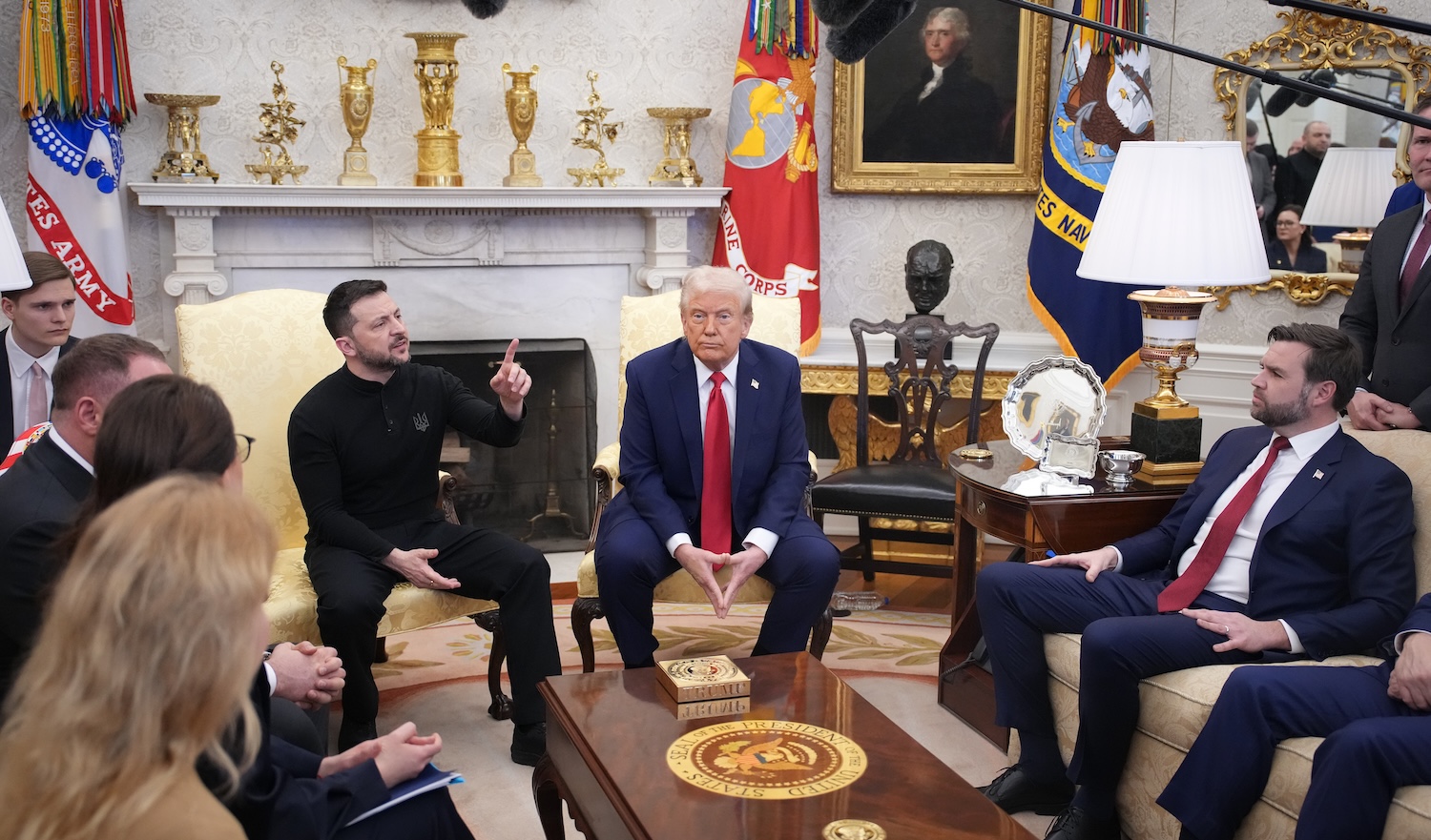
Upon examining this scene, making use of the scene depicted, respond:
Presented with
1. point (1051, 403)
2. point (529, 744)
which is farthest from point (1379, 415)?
point (529, 744)

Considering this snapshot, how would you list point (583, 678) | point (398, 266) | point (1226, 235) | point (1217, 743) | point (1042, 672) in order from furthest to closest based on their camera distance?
1. point (398, 266)
2. point (1226, 235)
3. point (1042, 672)
4. point (583, 678)
5. point (1217, 743)

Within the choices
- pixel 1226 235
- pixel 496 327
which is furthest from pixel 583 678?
pixel 496 327

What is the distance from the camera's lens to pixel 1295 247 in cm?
500

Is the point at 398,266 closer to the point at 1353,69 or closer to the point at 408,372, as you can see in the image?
the point at 408,372

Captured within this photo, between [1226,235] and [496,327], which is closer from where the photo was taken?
[1226,235]

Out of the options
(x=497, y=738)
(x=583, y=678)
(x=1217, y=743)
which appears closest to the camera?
(x=1217, y=743)

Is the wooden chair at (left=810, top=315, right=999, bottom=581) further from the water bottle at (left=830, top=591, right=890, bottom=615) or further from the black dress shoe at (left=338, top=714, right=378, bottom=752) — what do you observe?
the black dress shoe at (left=338, top=714, right=378, bottom=752)

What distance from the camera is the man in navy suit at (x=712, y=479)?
11.5ft

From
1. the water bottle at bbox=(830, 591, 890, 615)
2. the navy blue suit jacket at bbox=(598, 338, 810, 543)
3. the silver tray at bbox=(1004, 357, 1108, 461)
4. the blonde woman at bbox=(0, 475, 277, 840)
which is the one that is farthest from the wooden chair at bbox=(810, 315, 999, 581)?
the blonde woman at bbox=(0, 475, 277, 840)

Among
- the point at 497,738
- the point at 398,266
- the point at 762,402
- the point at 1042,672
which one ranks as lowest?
the point at 497,738

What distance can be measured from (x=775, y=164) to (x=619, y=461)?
2.05 m

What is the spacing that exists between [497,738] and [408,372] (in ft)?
3.67

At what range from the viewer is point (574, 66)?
5434 millimetres

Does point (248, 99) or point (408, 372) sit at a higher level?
point (248, 99)
